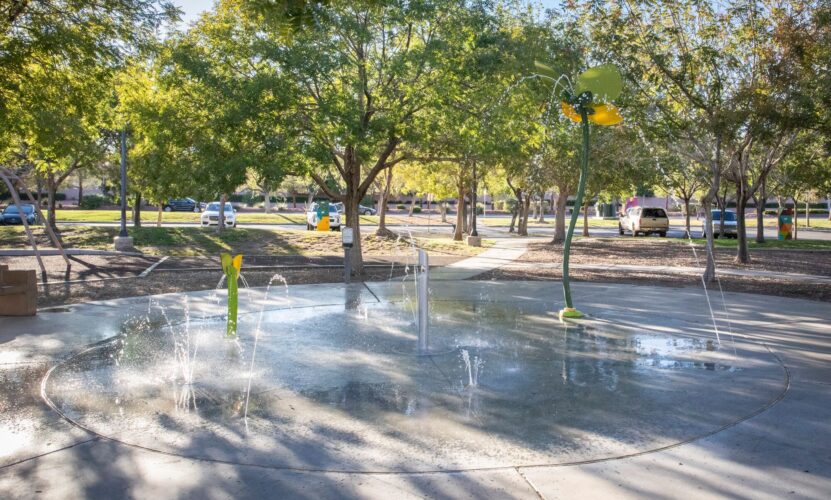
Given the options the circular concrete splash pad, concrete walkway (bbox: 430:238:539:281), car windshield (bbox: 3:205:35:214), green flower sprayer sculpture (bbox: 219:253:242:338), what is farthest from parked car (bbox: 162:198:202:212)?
green flower sprayer sculpture (bbox: 219:253:242:338)

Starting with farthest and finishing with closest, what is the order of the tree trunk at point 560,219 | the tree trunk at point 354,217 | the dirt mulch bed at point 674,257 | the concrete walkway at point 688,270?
the tree trunk at point 560,219 → the dirt mulch bed at point 674,257 → the tree trunk at point 354,217 → the concrete walkway at point 688,270

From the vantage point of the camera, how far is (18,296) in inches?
374

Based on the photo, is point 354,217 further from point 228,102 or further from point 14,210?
point 14,210

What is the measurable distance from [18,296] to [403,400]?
22.2ft

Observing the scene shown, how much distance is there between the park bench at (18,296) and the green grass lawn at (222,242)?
10.9 metres

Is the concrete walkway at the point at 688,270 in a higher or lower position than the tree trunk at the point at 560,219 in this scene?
lower

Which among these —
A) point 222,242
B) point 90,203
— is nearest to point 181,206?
point 90,203

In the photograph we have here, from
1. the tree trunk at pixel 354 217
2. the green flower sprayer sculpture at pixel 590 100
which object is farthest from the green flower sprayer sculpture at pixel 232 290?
the tree trunk at pixel 354 217

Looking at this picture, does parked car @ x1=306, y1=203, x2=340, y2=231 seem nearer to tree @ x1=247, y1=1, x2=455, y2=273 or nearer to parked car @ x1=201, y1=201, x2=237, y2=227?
parked car @ x1=201, y1=201, x2=237, y2=227

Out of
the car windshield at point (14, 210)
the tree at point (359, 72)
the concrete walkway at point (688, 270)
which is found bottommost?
the concrete walkway at point (688, 270)

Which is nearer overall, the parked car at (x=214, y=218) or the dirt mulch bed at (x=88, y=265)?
the dirt mulch bed at (x=88, y=265)

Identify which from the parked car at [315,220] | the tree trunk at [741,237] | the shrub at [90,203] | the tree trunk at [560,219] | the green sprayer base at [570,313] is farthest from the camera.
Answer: the shrub at [90,203]

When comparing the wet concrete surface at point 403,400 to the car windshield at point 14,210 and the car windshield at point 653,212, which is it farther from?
the car windshield at point 14,210

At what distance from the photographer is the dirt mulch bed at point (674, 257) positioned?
18328mm
